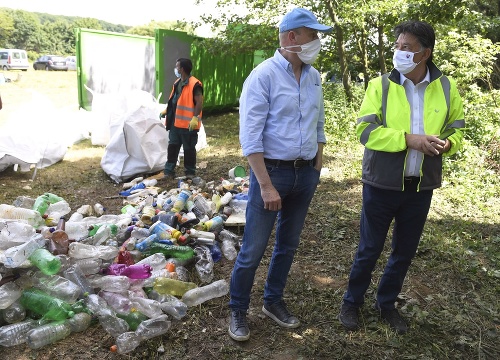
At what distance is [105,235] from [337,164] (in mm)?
4542

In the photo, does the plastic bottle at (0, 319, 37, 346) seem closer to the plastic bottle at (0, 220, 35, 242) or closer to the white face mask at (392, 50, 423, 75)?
the plastic bottle at (0, 220, 35, 242)

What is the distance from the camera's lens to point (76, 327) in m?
2.82

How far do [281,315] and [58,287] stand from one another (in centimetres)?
155

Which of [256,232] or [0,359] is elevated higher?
[256,232]

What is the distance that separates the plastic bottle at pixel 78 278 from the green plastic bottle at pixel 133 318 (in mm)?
351

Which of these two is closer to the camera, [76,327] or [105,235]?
[76,327]

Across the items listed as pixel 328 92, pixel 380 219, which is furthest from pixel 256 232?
pixel 328 92

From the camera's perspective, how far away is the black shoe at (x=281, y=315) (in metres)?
2.94

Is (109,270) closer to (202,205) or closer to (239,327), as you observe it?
(239,327)

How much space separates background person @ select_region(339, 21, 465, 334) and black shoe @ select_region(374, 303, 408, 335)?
64 centimetres

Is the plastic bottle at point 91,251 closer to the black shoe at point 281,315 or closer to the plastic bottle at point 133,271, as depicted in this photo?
the plastic bottle at point 133,271

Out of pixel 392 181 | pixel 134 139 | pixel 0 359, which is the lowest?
pixel 0 359

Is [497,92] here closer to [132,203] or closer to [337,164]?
[337,164]

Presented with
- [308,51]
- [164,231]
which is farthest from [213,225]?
→ [308,51]
